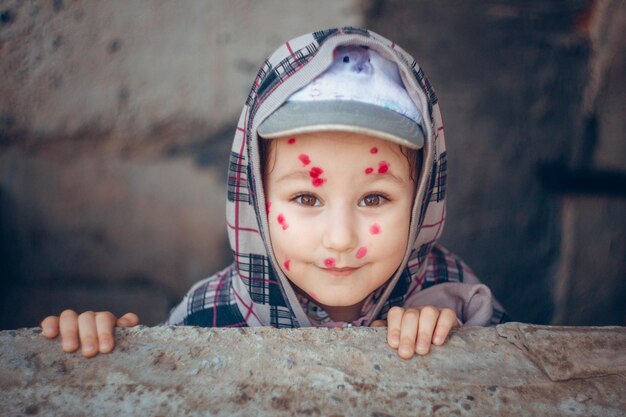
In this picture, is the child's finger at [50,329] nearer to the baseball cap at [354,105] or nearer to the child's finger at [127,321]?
the child's finger at [127,321]

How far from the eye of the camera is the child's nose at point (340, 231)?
1.19 metres

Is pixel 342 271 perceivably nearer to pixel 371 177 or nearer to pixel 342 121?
pixel 371 177

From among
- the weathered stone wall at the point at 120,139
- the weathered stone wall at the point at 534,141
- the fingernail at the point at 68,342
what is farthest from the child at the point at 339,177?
the weathered stone wall at the point at 534,141

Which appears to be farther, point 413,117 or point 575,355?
point 413,117

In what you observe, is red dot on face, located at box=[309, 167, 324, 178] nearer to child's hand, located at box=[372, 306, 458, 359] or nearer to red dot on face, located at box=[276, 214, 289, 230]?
red dot on face, located at box=[276, 214, 289, 230]

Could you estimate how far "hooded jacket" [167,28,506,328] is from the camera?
1311mm

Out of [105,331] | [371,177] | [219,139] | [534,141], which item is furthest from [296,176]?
[534,141]

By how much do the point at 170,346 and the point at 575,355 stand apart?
86 centimetres

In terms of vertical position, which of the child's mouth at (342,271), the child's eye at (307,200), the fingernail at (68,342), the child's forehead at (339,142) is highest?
the child's forehead at (339,142)

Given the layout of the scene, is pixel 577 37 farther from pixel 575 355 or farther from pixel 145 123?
pixel 145 123

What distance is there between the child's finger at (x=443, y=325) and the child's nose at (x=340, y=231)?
0.84 feet

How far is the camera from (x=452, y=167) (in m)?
2.50

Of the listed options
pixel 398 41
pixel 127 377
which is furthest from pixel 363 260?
pixel 398 41

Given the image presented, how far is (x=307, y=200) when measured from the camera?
1.30 meters
